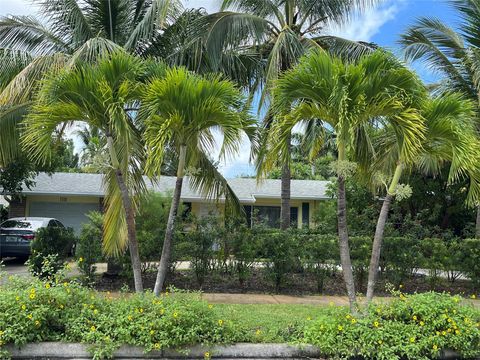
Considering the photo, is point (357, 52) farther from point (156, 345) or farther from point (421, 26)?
point (156, 345)

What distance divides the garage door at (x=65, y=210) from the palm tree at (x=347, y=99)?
16.3m

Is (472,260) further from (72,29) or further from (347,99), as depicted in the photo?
(72,29)

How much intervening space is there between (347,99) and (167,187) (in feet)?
47.5

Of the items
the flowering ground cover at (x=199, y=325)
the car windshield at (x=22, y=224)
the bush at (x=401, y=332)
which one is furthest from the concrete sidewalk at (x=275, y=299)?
the car windshield at (x=22, y=224)

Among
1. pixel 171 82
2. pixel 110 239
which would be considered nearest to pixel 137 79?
pixel 171 82

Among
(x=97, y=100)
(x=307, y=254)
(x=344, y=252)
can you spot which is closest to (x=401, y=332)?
(x=344, y=252)

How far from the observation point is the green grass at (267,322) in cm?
552

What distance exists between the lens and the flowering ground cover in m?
5.04

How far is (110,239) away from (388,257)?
245 inches

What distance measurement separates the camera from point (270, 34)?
12.3 metres

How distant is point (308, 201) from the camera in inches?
878

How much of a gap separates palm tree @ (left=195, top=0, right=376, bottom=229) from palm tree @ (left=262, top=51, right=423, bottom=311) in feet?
12.7

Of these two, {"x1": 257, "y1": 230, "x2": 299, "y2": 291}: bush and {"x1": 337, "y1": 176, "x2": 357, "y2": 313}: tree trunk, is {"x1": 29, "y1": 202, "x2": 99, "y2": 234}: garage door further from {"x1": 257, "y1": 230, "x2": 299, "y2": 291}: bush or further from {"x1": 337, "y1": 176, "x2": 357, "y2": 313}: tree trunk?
{"x1": 337, "y1": 176, "x2": 357, "y2": 313}: tree trunk

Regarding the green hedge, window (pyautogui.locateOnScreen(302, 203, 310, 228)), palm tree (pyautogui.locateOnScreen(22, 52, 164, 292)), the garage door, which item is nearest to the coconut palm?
palm tree (pyautogui.locateOnScreen(22, 52, 164, 292))
